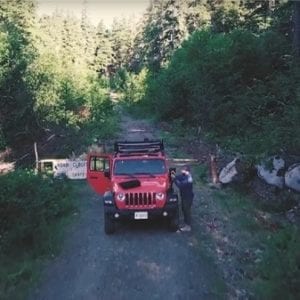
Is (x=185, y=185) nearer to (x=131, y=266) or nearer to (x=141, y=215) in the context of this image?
(x=141, y=215)

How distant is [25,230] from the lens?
11.4 metres

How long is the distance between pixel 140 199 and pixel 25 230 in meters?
3.05

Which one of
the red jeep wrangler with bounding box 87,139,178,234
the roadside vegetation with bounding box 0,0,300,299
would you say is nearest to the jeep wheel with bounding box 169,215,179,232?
the red jeep wrangler with bounding box 87,139,178,234

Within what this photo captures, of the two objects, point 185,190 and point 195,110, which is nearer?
point 185,190

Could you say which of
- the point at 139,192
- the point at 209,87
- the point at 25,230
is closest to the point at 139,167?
the point at 139,192

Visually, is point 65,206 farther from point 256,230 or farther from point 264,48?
point 264,48

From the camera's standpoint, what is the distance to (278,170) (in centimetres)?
1491

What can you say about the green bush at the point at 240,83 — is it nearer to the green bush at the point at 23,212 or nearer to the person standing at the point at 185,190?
the person standing at the point at 185,190

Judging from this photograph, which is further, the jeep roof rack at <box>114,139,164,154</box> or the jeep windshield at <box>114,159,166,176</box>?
the jeep roof rack at <box>114,139,164,154</box>

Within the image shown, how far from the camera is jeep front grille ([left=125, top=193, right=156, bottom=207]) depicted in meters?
12.2

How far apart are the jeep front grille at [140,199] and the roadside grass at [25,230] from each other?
6.75 ft

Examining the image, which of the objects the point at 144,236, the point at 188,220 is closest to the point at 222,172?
the point at 188,220

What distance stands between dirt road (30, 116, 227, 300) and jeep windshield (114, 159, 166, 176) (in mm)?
1558

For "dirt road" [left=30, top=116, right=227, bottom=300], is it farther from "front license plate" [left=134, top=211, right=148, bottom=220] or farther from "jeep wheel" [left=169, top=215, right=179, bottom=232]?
"front license plate" [left=134, top=211, right=148, bottom=220]
